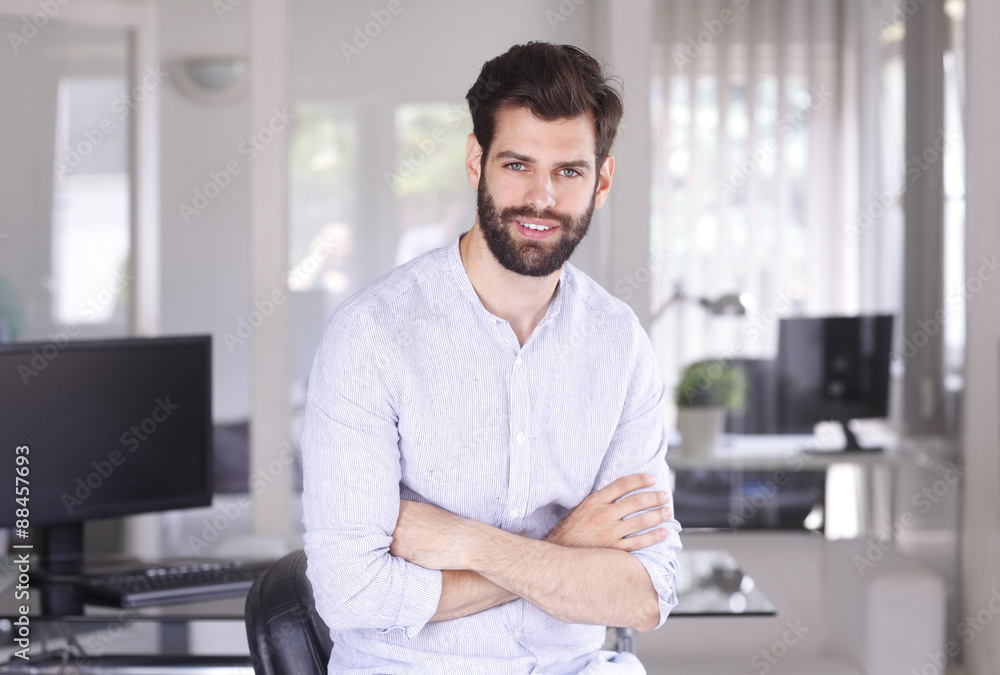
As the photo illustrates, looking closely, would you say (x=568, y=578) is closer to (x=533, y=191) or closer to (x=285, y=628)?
(x=285, y=628)

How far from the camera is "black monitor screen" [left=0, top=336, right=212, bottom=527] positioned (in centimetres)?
245

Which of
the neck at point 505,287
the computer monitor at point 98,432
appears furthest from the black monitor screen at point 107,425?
the neck at point 505,287

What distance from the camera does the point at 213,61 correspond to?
329 centimetres

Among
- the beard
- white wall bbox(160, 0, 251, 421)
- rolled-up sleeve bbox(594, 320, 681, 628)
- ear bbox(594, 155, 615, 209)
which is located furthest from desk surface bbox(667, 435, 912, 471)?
the beard

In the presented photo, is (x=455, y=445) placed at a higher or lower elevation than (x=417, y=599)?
higher

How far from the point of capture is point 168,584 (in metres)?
2.38

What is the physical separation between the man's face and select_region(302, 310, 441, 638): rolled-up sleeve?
0.84 feet

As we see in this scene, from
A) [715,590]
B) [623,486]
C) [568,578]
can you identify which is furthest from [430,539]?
[715,590]

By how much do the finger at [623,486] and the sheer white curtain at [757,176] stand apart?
1728 mm

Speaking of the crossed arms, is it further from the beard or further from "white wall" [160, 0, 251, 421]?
"white wall" [160, 0, 251, 421]

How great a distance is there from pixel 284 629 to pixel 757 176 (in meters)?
2.38

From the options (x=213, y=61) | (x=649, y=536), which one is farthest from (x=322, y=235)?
(x=649, y=536)

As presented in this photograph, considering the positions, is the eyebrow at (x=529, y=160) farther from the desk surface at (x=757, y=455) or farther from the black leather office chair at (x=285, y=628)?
the desk surface at (x=757, y=455)

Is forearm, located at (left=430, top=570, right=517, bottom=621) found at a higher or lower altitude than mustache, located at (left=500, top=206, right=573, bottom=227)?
lower
